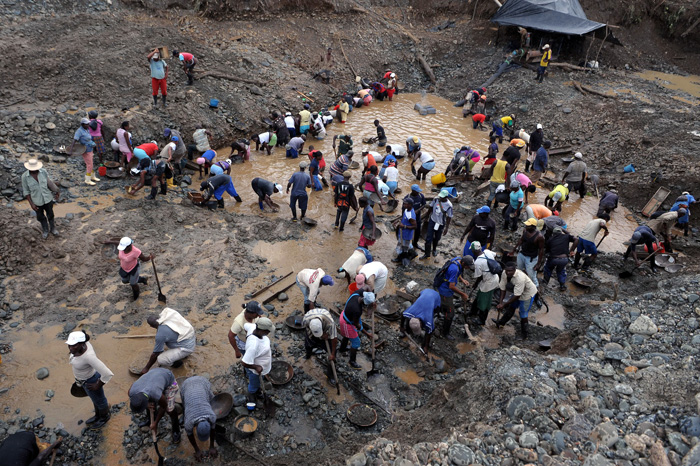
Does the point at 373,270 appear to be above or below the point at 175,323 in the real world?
above

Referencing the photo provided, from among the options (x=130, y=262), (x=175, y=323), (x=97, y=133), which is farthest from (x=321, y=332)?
(x=97, y=133)

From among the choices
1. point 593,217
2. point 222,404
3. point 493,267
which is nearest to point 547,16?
point 593,217

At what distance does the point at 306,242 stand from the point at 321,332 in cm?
430

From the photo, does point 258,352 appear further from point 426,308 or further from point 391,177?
point 391,177

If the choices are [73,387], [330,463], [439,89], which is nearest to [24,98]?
[73,387]

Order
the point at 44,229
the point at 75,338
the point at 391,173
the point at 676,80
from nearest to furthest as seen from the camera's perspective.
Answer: the point at 75,338 → the point at 44,229 → the point at 391,173 → the point at 676,80

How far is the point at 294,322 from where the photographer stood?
8.12 m

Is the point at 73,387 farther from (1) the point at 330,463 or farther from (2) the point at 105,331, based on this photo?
(1) the point at 330,463

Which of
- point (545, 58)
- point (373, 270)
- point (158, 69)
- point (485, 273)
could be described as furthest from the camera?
point (545, 58)

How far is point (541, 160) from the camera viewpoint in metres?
13.8

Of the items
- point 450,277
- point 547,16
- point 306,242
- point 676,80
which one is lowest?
point 306,242

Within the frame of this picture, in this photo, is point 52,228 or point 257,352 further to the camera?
point 52,228

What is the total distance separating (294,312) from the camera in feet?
27.9

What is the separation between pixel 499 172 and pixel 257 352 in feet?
29.7
